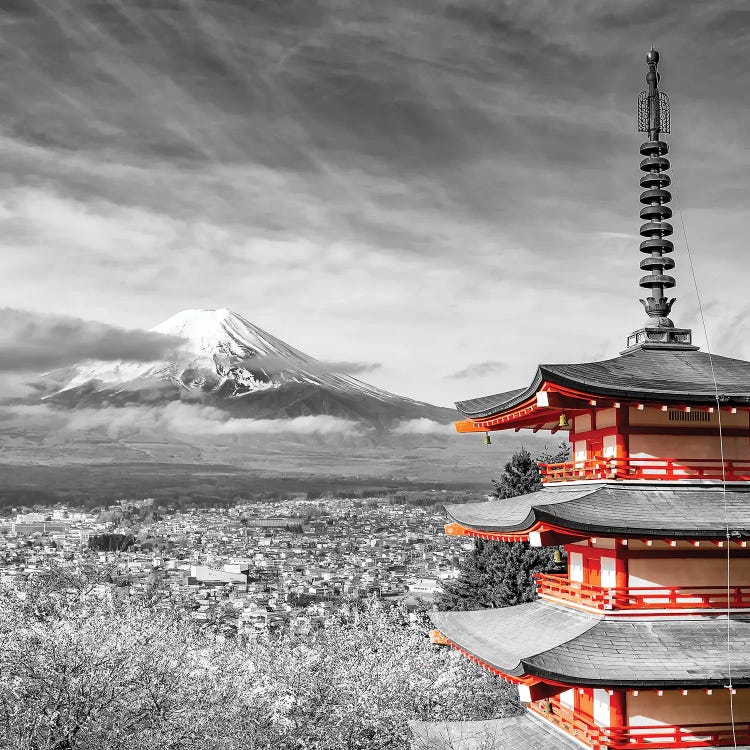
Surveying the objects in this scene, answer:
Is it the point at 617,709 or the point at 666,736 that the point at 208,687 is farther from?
the point at 666,736

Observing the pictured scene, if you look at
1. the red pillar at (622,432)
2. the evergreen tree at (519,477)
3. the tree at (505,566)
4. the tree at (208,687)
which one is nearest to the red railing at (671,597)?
the red pillar at (622,432)

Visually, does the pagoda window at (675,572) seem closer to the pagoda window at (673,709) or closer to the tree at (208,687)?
the pagoda window at (673,709)

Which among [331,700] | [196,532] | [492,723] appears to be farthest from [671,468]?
[196,532]

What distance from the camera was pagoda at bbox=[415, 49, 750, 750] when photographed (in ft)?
45.7

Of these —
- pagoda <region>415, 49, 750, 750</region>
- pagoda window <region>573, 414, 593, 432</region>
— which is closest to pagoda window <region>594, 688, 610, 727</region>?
pagoda <region>415, 49, 750, 750</region>

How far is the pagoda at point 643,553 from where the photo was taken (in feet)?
45.7

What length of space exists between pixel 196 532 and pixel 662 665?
15872cm

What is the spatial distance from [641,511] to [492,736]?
5.32 metres

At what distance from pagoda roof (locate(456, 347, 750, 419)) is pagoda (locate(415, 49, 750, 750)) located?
3cm

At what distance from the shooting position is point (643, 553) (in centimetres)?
1497

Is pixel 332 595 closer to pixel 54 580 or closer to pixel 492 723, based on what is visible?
pixel 54 580

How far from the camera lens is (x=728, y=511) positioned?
14.7m

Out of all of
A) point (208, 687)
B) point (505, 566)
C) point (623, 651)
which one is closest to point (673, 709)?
point (623, 651)

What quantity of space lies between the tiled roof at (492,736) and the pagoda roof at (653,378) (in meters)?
5.65
